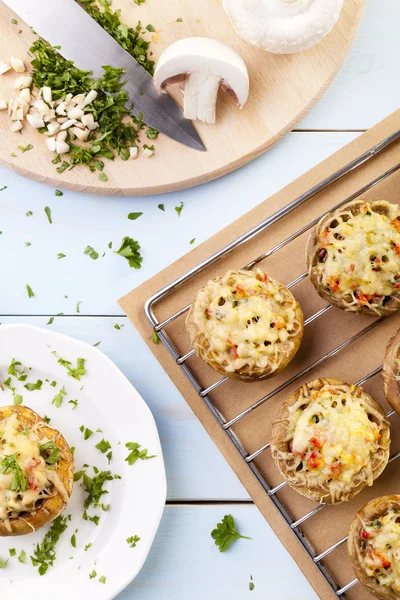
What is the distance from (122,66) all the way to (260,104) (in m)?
0.55

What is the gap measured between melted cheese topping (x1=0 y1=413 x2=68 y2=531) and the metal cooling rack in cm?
61

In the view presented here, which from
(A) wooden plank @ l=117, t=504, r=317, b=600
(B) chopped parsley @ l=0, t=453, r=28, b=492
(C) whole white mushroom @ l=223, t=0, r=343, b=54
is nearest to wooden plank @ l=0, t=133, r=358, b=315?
(C) whole white mushroom @ l=223, t=0, r=343, b=54

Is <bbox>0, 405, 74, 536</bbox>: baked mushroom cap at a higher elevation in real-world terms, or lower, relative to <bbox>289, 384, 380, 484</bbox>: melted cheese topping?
higher

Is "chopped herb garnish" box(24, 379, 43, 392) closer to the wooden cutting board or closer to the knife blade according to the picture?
the wooden cutting board

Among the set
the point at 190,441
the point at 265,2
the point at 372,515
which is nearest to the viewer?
the point at 372,515

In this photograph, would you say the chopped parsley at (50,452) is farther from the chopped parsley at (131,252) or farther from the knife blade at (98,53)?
the knife blade at (98,53)

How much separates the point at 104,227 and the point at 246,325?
79 centimetres

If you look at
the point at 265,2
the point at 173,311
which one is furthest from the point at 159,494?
the point at 265,2

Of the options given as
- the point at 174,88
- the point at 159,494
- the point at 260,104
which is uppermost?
the point at 174,88

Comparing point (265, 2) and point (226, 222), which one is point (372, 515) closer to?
point (226, 222)

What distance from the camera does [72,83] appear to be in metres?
2.87

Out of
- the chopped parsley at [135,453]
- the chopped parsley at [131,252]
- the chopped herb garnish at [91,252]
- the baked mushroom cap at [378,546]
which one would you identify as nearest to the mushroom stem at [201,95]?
the chopped parsley at [131,252]

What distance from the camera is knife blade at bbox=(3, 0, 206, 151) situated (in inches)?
112

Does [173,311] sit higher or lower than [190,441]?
higher
